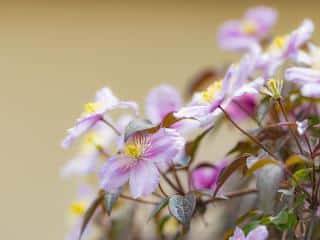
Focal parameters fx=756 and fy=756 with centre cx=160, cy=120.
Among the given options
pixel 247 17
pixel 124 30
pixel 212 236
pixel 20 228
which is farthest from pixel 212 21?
pixel 212 236

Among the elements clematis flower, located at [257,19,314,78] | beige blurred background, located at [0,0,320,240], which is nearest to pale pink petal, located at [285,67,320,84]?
clematis flower, located at [257,19,314,78]

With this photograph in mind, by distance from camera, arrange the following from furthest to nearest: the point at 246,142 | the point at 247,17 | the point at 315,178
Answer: the point at 247,17 < the point at 246,142 < the point at 315,178

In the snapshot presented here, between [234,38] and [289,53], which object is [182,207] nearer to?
[289,53]

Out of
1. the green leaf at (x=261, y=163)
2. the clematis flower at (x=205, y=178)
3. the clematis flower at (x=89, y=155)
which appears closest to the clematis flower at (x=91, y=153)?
the clematis flower at (x=89, y=155)

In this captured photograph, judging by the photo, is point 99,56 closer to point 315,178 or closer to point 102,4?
point 102,4

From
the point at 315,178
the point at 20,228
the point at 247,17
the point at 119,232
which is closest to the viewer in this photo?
the point at 315,178

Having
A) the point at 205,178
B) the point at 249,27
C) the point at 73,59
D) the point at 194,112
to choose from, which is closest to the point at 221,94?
the point at 194,112

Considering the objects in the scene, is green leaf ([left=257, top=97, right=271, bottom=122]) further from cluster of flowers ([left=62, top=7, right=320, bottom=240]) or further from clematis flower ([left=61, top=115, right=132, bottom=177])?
clematis flower ([left=61, top=115, right=132, bottom=177])
